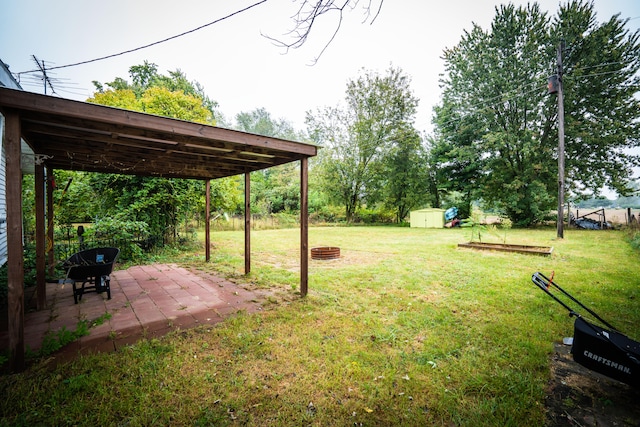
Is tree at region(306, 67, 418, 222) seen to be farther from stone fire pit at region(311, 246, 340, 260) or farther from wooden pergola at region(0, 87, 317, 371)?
wooden pergola at region(0, 87, 317, 371)

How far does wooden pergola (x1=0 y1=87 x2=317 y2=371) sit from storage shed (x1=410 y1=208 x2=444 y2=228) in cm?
1472

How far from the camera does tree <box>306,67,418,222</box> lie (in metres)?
19.9

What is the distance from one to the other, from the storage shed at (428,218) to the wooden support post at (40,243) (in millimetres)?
17623

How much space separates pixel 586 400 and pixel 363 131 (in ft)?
65.2

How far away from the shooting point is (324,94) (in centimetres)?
2206

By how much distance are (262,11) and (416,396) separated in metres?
3.81

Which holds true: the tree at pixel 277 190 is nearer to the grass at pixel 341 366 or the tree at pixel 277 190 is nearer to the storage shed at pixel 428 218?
the storage shed at pixel 428 218

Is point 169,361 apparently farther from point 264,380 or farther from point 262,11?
point 262,11

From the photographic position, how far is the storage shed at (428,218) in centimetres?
1708

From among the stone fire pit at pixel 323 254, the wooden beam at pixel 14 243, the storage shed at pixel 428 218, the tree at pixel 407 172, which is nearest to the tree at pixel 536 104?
the tree at pixel 407 172

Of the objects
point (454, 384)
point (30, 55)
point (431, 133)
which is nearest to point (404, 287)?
point (454, 384)

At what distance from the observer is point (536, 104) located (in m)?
14.7

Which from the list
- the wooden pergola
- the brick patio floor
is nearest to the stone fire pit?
the wooden pergola

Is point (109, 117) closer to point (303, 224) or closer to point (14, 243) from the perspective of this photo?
point (14, 243)
